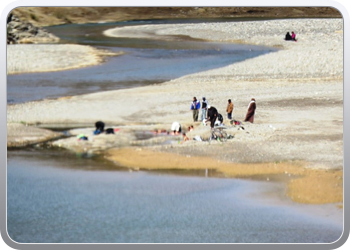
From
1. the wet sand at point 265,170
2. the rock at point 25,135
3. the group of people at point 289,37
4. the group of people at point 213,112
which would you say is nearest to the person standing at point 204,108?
the group of people at point 213,112

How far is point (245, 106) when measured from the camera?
1499cm

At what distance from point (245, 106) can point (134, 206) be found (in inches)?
118

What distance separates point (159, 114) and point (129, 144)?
84cm

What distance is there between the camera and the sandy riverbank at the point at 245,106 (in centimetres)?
1430

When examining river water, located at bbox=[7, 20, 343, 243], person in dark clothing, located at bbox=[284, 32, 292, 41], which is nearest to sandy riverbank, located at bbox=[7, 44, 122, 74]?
river water, located at bbox=[7, 20, 343, 243]

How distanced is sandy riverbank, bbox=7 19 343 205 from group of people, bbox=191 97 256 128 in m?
0.11

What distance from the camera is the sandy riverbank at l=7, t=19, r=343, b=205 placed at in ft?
46.9

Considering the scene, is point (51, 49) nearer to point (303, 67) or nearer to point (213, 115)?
point (213, 115)

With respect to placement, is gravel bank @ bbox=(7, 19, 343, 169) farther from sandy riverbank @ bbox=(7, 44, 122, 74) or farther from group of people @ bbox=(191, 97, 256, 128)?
sandy riverbank @ bbox=(7, 44, 122, 74)

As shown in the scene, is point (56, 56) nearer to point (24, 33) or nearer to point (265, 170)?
point (24, 33)

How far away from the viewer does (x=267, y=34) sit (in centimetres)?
1730

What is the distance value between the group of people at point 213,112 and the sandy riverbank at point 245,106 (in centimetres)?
11

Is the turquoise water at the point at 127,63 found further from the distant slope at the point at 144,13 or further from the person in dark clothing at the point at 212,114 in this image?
the person in dark clothing at the point at 212,114

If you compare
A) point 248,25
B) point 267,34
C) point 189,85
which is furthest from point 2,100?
point 267,34
